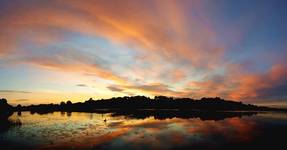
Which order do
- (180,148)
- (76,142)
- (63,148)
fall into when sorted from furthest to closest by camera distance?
(76,142) < (180,148) < (63,148)

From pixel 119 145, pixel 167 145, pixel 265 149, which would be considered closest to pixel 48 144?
pixel 119 145

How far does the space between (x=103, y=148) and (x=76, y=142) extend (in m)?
4.63

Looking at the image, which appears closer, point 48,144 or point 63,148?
point 63,148

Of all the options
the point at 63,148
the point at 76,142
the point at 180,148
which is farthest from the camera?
the point at 76,142

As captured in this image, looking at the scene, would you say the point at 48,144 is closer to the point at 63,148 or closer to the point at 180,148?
the point at 63,148

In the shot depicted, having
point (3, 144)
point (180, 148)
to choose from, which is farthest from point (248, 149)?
point (3, 144)

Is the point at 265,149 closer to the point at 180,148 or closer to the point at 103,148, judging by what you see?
the point at 180,148

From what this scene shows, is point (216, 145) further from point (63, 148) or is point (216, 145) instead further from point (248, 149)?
point (63, 148)

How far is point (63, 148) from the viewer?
79.7 feet

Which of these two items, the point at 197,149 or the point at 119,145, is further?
the point at 119,145

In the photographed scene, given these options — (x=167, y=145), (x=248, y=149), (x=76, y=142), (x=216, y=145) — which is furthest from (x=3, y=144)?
(x=248, y=149)

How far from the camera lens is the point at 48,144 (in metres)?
26.6

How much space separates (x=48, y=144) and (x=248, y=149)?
23613 mm

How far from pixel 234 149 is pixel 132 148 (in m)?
11.8
